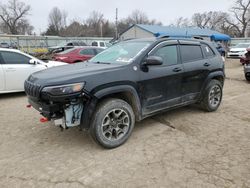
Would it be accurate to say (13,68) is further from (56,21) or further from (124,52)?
(56,21)

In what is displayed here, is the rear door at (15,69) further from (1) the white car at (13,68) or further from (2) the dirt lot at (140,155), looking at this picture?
(2) the dirt lot at (140,155)

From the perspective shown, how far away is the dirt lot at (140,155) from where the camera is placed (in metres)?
2.73

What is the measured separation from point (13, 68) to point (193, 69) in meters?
5.15

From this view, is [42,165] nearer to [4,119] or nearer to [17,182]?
[17,182]

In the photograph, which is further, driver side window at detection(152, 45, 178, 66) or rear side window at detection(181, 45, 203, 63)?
rear side window at detection(181, 45, 203, 63)

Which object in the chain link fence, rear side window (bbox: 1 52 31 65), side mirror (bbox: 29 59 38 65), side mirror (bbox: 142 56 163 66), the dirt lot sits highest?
the chain link fence

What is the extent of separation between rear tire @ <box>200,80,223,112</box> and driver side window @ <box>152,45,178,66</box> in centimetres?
119

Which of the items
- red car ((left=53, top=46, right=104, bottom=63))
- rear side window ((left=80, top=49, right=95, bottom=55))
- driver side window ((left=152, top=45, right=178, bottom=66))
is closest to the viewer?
driver side window ((left=152, top=45, right=178, bottom=66))

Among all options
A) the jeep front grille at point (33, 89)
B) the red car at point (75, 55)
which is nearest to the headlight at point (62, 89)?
the jeep front grille at point (33, 89)

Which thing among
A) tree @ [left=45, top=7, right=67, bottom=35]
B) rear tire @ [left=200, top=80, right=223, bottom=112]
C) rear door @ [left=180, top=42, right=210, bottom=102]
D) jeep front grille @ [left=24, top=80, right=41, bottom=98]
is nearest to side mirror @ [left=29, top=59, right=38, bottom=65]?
jeep front grille @ [left=24, top=80, right=41, bottom=98]

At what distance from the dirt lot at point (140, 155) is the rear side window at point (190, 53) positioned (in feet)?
4.15

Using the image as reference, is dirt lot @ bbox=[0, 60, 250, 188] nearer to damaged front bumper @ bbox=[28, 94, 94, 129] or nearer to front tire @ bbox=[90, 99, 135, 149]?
front tire @ bbox=[90, 99, 135, 149]

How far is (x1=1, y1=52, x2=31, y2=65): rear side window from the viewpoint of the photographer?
6.60 m

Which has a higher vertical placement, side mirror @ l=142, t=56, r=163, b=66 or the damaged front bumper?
side mirror @ l=142, t=56, r=163, b=66
